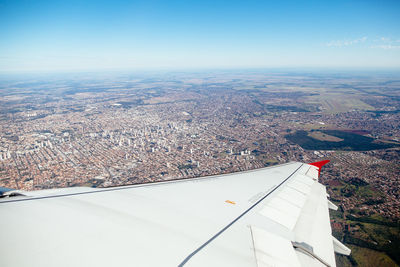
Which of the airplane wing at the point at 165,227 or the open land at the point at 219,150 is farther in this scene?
the open land at the point at 219,150

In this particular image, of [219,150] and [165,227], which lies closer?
[165,227]

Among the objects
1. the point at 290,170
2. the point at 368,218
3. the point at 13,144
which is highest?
the point at 290,170

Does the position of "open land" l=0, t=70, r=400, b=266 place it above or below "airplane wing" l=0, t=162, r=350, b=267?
below

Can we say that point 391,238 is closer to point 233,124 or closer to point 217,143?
point 217,143

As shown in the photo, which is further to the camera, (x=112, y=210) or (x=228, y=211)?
(x=228, y=211)

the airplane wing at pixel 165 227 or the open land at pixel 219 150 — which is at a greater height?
the airplane wing at pixel 165 227

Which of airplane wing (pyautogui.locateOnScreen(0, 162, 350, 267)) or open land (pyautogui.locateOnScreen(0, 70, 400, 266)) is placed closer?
airplane wing (pyautogui.locateOnScreen(0, 162, 350, 267))

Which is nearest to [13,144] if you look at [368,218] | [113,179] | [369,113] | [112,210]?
[113,179]

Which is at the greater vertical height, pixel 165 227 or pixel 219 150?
pixel 165 227
